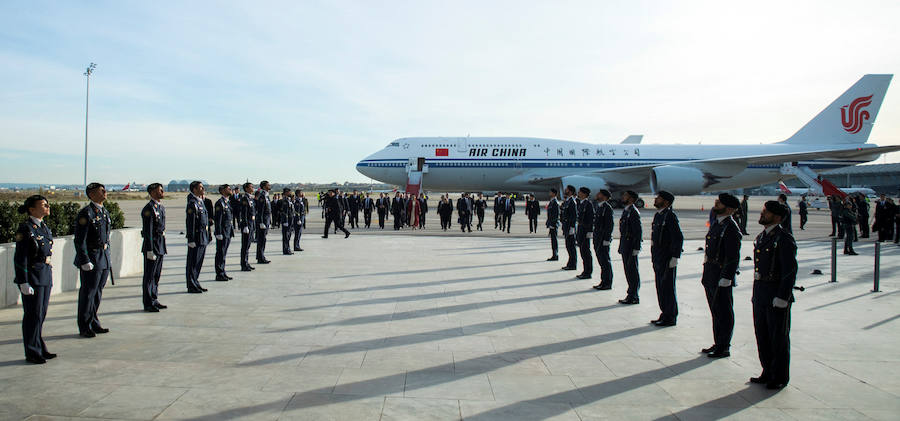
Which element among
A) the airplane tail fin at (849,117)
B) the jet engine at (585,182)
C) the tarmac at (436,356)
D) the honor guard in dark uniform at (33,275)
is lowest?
the tarmac at (436,356)

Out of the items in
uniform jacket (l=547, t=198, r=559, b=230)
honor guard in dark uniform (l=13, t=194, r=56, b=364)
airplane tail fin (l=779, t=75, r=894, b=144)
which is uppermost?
airplane tail fin (l=779, t=75, r=894, b=144)

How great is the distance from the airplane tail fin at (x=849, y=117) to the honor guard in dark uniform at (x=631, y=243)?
Answer: 35.3m

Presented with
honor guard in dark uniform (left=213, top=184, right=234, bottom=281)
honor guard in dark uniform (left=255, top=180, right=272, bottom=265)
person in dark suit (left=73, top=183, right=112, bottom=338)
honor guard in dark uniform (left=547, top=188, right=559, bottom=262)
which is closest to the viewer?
person in dark suit (left=73, top=183, right=112, bottom=338)

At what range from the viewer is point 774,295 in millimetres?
4496

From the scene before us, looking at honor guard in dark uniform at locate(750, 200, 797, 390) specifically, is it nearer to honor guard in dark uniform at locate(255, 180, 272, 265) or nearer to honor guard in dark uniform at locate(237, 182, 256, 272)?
honor guard in dark uniform at locate(237, 182, 256, 272)

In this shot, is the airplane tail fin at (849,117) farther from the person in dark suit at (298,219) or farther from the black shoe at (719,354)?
the black shoe at (719,354)

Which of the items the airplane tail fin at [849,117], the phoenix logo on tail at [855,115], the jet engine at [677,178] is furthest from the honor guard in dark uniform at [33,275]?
the phoenix logo on tail at [855,115]

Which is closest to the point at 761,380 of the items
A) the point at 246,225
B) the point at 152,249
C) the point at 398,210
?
the point at 152,249

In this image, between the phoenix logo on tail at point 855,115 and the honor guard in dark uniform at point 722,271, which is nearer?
the honor guard in dark uniform at point 722,271

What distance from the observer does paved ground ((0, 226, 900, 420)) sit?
3855 mm

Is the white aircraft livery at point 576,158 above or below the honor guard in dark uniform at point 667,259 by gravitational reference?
above

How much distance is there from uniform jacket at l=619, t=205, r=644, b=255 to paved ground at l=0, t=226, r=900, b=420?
0.88 meters

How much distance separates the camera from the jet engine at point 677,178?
3086 cm

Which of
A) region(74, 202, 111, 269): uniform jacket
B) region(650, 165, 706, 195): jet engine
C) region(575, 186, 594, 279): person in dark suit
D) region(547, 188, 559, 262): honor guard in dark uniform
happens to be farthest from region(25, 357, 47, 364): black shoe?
region(650, 165, 706, 195): jet engine
